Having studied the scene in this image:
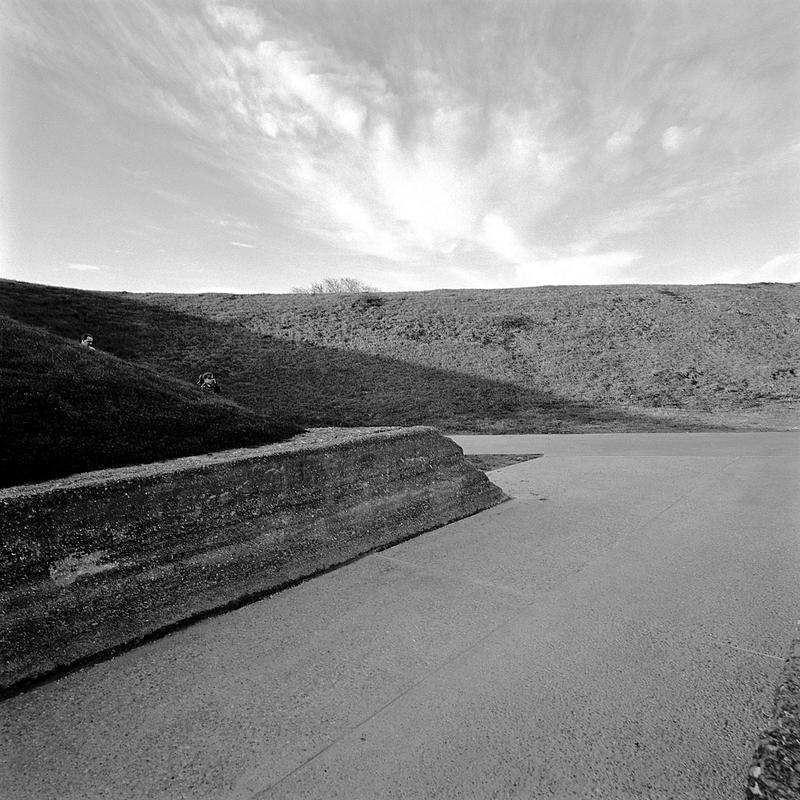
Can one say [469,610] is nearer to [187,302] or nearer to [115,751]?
[115,751]

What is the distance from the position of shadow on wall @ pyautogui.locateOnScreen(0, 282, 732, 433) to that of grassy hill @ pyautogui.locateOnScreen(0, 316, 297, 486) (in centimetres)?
1011

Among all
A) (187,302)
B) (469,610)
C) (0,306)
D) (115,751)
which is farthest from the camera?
(187,302)

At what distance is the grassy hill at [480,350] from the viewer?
17656 mm

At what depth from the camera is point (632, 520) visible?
5.08 meters

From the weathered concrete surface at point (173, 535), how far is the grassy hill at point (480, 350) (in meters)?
10.4

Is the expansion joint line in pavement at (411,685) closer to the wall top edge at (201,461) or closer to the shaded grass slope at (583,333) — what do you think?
the wall top edge at (201,461)

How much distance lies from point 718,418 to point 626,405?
310cm

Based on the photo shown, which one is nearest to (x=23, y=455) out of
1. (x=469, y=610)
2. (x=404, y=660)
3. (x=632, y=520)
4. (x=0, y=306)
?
(x=404, y=660)

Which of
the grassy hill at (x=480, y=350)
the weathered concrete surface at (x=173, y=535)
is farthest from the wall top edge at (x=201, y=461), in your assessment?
the grassy hill at (x=480, y=350)

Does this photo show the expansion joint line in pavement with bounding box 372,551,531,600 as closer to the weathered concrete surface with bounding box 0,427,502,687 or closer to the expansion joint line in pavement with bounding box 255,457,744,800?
the expansion joint line in pavement with bounding box 255,457,744,800

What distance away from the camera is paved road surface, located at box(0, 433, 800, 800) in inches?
72.3

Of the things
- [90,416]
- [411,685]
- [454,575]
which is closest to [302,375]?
[90,416]

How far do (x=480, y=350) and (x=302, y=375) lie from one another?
746cm

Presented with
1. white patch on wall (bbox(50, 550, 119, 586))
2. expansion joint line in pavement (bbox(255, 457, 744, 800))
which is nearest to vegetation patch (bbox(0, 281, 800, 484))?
expansion joint line in pavement (bbox(255, 457, 744, 800))
